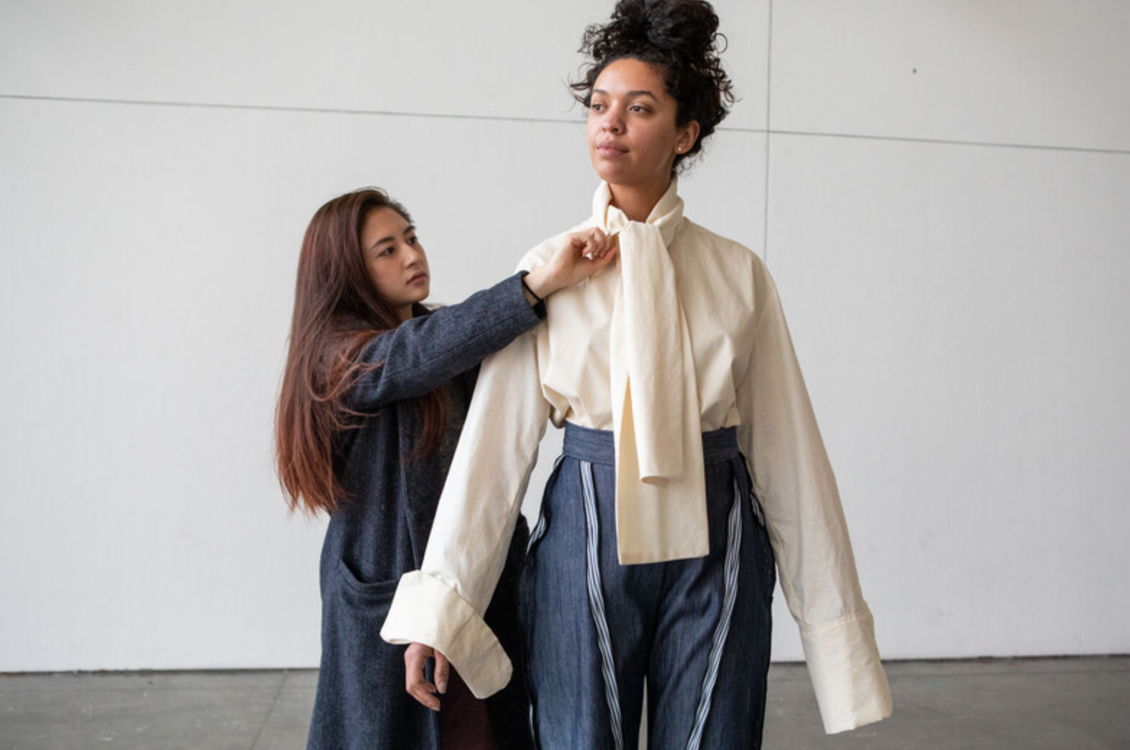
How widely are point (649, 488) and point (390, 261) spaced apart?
694mm

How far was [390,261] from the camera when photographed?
1781mm

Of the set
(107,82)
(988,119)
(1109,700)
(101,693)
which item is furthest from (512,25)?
(1109,700)

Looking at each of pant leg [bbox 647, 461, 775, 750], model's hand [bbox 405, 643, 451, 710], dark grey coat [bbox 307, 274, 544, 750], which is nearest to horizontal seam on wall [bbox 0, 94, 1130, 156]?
dark grey coat [bbox 307, 274, 544, 750]

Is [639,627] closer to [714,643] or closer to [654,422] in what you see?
[714,643]

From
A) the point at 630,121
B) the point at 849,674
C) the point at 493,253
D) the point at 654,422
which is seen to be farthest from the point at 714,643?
the point at 493,253

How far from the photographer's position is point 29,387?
10.2ft

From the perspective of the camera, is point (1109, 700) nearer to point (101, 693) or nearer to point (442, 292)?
point (442, 292)

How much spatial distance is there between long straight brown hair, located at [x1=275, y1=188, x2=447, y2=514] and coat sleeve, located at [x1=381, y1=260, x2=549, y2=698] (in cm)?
23

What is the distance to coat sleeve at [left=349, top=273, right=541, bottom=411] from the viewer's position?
1.44m

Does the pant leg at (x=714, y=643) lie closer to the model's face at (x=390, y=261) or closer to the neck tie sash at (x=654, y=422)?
the neck tie sash at (x=654, y=422)

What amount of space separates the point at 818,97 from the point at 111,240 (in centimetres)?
A: 233

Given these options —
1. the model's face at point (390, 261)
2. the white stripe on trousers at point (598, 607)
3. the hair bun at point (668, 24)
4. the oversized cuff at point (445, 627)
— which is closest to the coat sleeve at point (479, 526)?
the oversized cuff at point (445, 627)

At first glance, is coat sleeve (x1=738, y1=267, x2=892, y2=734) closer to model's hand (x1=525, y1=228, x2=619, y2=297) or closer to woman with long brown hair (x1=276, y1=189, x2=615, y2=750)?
model's hand (x1=525, y1=228, x2=619, y2=297)

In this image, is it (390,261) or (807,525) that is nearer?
(807,525)
